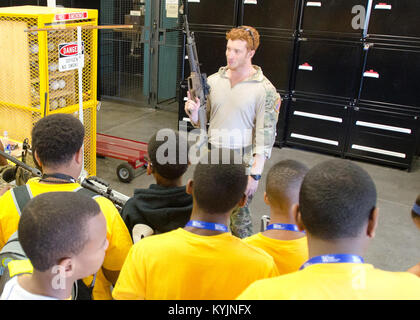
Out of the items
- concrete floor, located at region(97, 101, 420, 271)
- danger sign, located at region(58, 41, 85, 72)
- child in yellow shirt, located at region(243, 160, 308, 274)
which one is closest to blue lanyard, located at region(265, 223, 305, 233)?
child in yellow shirt, located at region(243, 160, 308, 274)

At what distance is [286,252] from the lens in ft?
5.32

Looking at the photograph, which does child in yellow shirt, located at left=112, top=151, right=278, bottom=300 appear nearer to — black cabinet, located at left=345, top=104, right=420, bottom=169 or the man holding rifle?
the man holding rifle

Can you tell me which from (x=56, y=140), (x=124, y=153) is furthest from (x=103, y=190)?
(x=124, y=153)

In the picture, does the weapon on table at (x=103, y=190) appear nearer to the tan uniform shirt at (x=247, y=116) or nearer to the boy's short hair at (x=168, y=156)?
the boy's short hair at (x=168, y=156)

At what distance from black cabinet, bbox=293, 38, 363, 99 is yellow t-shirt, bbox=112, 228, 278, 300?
4.61 meters

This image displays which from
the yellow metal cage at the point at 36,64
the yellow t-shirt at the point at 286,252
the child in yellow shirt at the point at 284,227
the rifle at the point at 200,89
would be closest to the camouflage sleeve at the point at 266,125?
the rifle at the point at 200,89

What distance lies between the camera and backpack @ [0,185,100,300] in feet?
4.12

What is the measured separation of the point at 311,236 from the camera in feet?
3.83

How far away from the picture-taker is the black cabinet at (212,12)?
5.71 metres

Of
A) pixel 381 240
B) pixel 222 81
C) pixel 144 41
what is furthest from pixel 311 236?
pixel 144 41

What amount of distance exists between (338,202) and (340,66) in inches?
186

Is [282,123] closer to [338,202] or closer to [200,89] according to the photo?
[200,89]

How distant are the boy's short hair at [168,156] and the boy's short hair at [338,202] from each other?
30.0 inches
